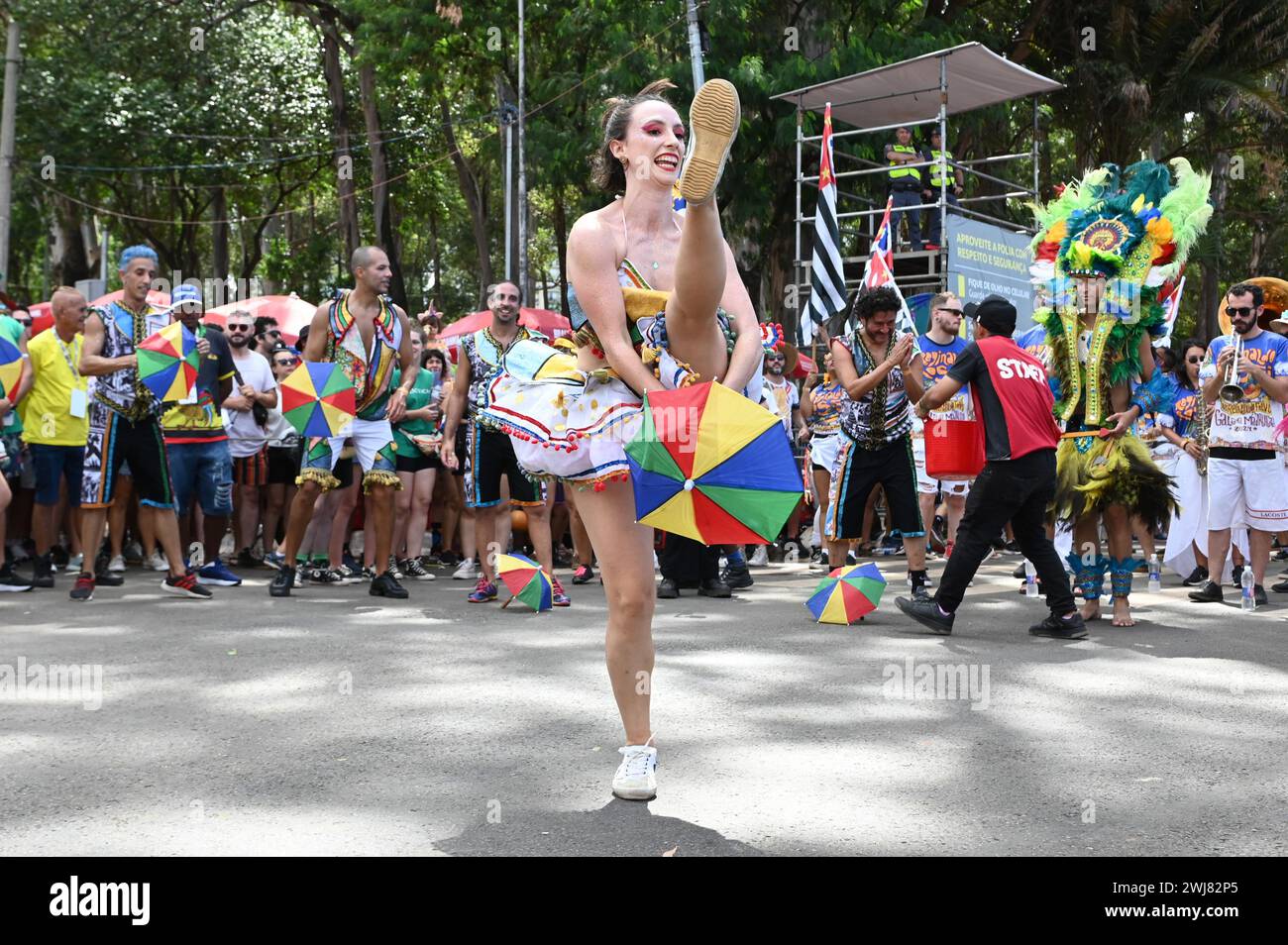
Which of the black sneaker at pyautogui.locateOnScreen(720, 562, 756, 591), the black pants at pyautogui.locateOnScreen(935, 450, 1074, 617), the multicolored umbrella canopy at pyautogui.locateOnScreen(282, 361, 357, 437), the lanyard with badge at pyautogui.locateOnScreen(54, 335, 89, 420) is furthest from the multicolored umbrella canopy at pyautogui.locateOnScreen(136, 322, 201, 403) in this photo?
the black pants at pyautogui.locateOnScreen(935, 450, 1074, 617)

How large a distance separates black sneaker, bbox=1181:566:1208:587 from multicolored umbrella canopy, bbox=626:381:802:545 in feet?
28.1

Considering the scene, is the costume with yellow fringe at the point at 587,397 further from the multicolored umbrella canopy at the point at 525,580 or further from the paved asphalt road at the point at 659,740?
the multicolored umbrella canopy at the point at 525,580

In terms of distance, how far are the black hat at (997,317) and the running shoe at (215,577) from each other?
20.0ft

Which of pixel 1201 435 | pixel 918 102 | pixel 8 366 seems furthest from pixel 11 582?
pixel 918 102

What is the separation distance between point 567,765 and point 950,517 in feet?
25.5

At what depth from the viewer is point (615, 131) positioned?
452 cm

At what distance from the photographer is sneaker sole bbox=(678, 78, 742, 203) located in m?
3.70

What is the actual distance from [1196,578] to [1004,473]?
466 centimetres

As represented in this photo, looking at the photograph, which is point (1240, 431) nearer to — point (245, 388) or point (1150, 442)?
point (1150, 442)

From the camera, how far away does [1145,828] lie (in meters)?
4.05

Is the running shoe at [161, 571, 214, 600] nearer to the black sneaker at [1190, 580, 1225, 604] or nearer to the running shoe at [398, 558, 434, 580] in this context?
the running shoe at [398, 558, 434, 580]

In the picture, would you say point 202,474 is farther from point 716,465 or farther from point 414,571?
point 716,465

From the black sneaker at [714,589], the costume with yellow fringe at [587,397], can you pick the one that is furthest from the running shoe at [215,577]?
the costume with yellow fringe at [587,397]

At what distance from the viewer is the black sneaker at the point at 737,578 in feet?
35.2
